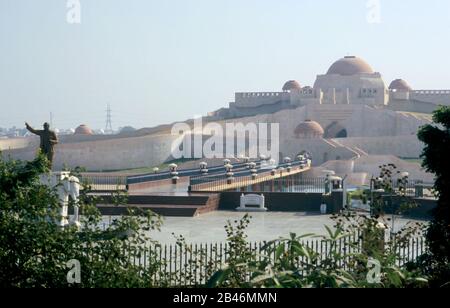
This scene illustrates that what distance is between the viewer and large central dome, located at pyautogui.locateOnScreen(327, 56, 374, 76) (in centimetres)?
5347

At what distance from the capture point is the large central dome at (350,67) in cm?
5347

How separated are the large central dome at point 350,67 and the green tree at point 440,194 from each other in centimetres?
4415

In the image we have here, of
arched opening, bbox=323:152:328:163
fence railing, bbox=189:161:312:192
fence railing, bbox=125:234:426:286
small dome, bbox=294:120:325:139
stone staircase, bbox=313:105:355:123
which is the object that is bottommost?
fence railing, bbox=125:234:426:286

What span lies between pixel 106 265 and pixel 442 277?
3.09 meters

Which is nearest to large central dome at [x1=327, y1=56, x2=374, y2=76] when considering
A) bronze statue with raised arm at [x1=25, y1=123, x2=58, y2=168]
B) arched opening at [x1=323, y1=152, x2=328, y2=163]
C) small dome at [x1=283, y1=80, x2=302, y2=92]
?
small dome at [x1=283, y1=80, x2=302, y2=92]

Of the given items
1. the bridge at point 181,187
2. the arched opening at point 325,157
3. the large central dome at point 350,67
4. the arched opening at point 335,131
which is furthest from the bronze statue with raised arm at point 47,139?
the large central dome at point 350,67

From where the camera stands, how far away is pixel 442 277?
6.93 m

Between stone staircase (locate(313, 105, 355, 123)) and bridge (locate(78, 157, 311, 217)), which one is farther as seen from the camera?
stone staircase (locate(313, 105, 355, 123))

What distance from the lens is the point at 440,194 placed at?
9.01 metres

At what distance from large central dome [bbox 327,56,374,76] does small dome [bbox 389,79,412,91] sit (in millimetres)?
2860

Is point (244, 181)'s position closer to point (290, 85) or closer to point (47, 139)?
point (47, 139)

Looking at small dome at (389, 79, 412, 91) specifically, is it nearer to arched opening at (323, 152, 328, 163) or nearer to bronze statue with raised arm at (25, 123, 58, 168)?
arched opening at (323, 152, 328, 163)

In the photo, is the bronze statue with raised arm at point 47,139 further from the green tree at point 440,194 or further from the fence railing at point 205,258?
the green tree at point 440,194

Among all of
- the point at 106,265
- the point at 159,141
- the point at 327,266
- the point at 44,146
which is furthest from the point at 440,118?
the point at 159,141
